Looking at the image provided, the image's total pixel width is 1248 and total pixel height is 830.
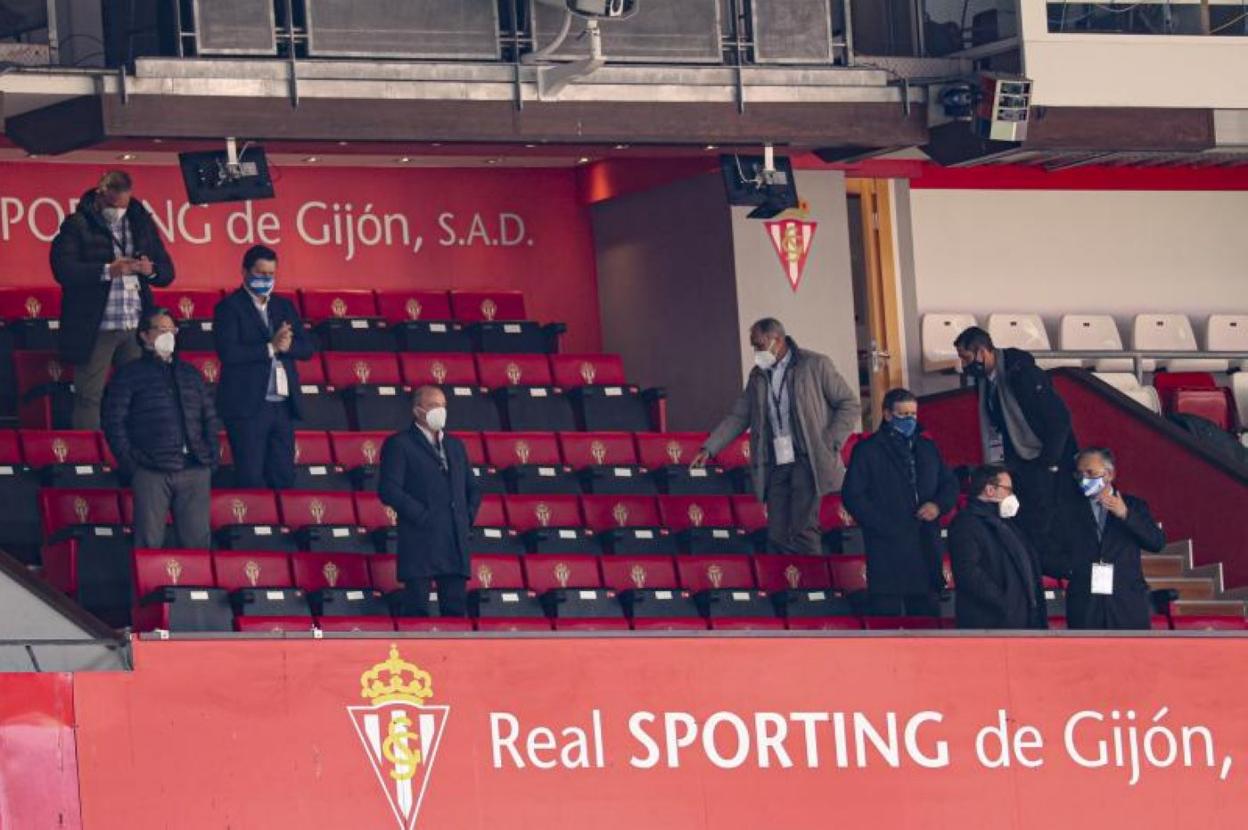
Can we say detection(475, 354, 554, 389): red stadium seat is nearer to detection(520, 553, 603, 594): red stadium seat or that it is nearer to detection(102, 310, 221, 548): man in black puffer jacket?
detection(520, 553, 603, 594): red stadium seat

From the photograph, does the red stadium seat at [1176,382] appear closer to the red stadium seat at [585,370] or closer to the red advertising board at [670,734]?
the red stadium seat at [585,370]

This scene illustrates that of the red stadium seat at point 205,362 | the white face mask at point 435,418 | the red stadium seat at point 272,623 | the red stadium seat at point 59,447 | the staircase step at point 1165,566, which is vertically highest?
the red stadium seat at point 205,362

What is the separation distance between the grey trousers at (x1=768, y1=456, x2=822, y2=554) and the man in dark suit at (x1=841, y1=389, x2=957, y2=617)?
631mm

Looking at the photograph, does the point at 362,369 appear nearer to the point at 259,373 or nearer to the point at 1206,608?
the point at 259,373

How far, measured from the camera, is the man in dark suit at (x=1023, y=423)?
44.6 ft

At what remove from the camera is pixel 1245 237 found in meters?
19.4

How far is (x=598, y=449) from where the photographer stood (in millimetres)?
15234

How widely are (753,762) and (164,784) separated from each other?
232cm

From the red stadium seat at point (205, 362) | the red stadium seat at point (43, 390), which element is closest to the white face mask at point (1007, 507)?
the red stadium seat at point (205, 362)

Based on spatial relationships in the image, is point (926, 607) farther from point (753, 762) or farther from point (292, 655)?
point (292, 655)

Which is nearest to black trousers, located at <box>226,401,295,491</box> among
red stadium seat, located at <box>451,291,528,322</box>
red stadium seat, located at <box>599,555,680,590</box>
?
red stadium seat, located at <box>599,555,680,590</box>

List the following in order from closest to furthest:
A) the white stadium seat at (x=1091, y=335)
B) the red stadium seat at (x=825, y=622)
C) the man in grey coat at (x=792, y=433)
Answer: the red stadium seat at (x=825, y=622)
the man in grey coat at (x=792, y=433)
the white stadium seat at (x=1091, y=335)

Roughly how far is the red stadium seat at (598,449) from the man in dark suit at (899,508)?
89.5 inches

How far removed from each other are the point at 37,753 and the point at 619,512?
491 centimetres
